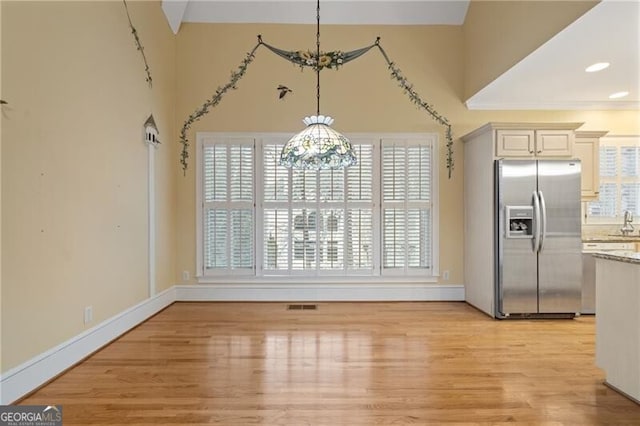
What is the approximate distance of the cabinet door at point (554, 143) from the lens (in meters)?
4.43

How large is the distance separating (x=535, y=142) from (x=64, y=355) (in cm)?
499

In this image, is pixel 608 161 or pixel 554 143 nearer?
pixel 554 143

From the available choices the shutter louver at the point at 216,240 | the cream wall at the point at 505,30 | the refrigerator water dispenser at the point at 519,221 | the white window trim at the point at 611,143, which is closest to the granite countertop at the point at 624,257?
the refrigerator water dispenser at the point at 519,221

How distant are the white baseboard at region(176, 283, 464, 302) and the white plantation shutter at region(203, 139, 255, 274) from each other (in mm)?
275

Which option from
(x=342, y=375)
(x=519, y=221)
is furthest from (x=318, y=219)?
(x=342, y=375)

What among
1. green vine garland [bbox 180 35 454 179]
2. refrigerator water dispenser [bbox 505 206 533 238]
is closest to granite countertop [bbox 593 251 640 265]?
refrigerator water dispenser [bbox 505 206 533 238]

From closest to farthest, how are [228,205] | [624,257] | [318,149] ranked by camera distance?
[624,257] → [318,149] → [228,205]

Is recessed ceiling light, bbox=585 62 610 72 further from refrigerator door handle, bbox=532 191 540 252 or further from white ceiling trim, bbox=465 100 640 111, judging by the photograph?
refrigerator door handle, bbox=532 191 540 252

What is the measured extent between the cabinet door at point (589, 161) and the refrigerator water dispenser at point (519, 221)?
1.16 meters

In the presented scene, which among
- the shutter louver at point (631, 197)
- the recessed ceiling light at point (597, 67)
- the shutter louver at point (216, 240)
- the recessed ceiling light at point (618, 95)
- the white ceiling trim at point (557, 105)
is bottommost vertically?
the shutter louver at point (216, 240)

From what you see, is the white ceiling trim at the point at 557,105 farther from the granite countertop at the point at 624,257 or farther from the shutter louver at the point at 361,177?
the granite countertop at the point at 624,257

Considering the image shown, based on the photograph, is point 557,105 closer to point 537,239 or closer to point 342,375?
point 537,239

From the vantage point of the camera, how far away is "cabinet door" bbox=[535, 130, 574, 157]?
14.5ft

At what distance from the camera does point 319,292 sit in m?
5.32
